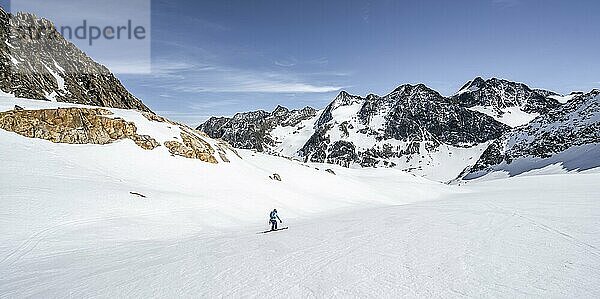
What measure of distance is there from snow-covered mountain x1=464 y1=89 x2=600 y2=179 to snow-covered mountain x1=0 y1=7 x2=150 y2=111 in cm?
15612

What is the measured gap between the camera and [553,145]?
145500mm

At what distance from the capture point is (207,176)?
3562 cm

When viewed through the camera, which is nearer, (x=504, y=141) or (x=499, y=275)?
(x=499, y=275)

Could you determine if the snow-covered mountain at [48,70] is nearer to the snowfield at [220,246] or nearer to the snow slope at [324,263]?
the snowfield at [220,246]

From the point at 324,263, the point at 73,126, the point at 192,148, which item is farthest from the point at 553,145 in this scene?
the point at 73,126

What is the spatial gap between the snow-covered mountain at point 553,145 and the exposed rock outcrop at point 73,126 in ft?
436

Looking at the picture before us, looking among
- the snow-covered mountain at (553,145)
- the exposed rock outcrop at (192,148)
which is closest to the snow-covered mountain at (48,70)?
the exposed rock outcrop at (192,148)

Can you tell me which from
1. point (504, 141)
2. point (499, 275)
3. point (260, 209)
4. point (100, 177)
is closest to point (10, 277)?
point (499, 275)

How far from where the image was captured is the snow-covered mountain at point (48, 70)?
8156 centimetres

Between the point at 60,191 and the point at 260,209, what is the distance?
14.6m

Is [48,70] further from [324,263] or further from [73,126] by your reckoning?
[324,263]

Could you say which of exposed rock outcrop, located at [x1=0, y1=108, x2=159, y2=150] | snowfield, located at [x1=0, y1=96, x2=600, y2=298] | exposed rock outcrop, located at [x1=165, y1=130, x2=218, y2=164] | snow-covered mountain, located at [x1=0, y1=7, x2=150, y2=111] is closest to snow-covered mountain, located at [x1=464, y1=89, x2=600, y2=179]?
exposed rock outcrop, located at [x1=165, y1=130, x2=218, y2=164]

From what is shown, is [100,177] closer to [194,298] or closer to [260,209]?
[260,209]

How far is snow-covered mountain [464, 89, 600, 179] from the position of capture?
124438 mm
